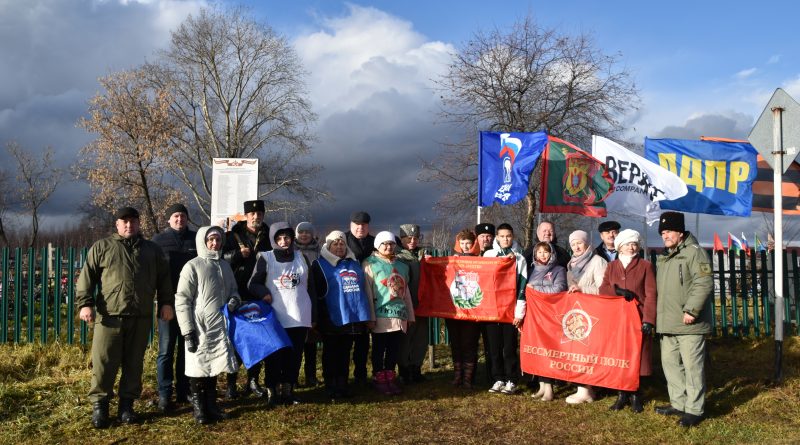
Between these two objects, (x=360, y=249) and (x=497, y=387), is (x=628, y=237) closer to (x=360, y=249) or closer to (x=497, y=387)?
(x=497, y=387)

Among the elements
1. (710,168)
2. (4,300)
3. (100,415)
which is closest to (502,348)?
(100,415)

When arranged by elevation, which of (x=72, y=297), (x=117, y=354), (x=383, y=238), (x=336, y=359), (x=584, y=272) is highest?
(x=383, y=238)

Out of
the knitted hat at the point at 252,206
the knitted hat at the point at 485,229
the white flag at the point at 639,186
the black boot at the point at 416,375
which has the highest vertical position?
the white flag at the point at 639,186

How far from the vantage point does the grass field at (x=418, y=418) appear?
5434 millimetres

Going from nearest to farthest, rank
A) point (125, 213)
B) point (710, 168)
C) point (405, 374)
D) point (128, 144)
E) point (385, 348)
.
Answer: point (125, 213) < point (385, 348) < point (405, 374) < point (710, 168) < point (128, 144)

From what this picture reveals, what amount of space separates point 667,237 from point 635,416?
1871 millimetres

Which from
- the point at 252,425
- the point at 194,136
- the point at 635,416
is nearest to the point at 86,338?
the point at 252,425

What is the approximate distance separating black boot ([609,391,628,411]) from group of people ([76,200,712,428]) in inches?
0.8

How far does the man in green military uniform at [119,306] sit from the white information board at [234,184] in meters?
3.79

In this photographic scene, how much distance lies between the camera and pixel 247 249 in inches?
257

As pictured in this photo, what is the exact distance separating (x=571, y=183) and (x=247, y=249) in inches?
216

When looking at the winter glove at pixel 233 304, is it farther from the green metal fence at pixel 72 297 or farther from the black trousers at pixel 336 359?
the green metal fence at pixel 72 297

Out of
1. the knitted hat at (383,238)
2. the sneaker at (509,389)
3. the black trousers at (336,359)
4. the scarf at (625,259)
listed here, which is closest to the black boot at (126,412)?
the black trousers at (336,359)

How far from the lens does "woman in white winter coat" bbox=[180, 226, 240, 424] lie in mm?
5566
